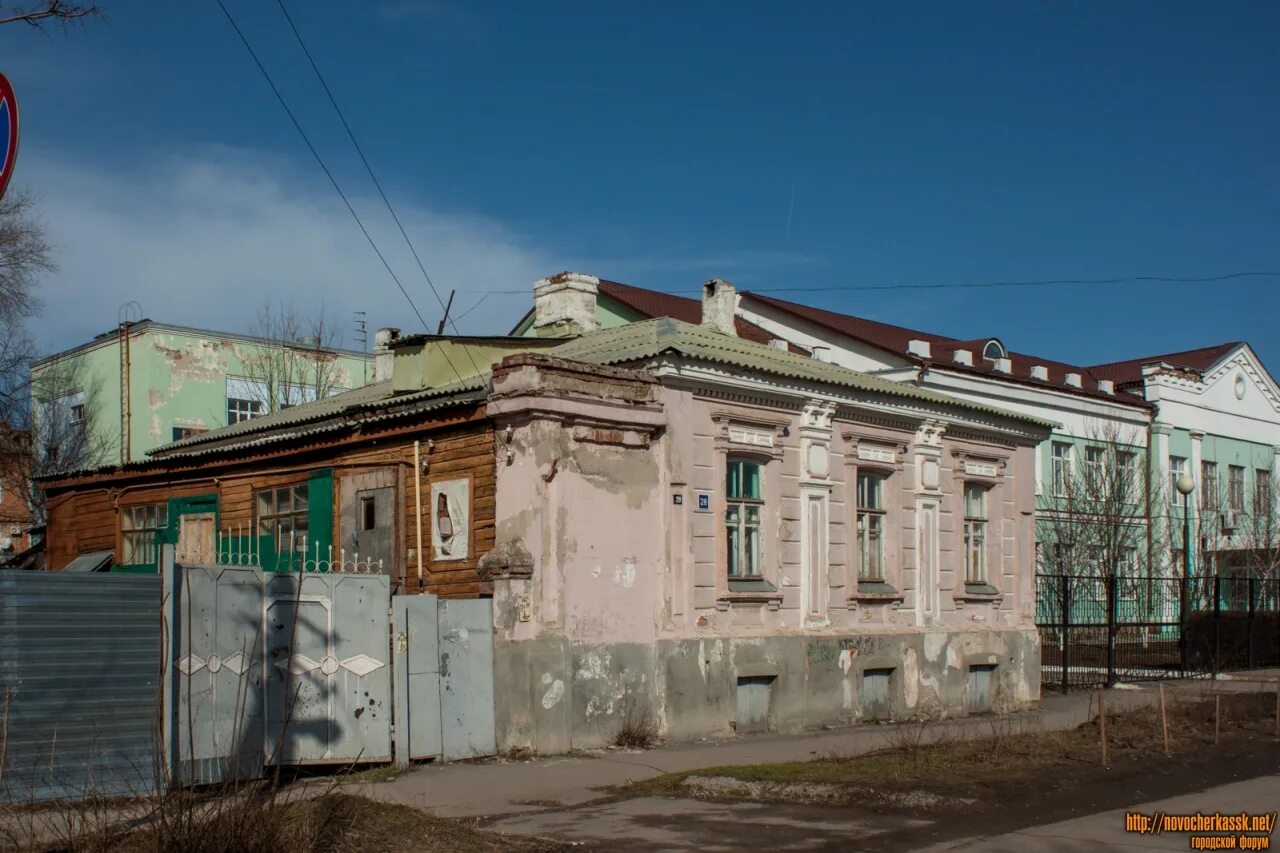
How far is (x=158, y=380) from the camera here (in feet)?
141

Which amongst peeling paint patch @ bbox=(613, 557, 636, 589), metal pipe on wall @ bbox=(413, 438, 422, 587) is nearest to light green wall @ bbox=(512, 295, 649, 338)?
metal pipe on wall @ bbox=(413, 438, 422, 587)

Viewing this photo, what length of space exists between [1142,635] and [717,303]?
12.2m

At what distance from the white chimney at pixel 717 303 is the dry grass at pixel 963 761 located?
25.7 ft

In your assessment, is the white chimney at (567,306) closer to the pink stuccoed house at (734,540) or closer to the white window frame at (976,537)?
the pink stuccoed house at (734,540)

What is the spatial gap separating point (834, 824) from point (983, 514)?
12.8 meters

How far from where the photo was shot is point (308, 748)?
12.4 m

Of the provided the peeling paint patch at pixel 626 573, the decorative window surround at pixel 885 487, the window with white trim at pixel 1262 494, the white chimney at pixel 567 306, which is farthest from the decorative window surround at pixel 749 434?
the window with white trim at pixel 1262 494

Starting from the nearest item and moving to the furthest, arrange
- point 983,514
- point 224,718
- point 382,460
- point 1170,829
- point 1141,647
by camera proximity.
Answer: point 1170,829 < point 224,718 < point 382,460 < point 983,514 < point 1141,647

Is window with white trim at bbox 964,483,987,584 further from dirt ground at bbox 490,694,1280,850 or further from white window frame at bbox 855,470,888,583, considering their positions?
dirt ground at bbox 490,694,1280,850

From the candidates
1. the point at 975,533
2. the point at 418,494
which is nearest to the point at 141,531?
the point at 418,494

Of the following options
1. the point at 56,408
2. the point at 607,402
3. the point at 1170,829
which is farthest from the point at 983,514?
the point at 56,408

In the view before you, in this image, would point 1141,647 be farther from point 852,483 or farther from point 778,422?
point 778,422

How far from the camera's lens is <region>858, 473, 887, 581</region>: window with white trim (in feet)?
63.8

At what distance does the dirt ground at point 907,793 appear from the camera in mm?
9836
